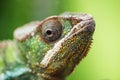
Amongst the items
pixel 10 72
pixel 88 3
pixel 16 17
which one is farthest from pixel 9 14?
pixel 10 72

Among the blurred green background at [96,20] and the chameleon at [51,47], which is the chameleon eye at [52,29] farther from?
the blurred green background at [96,20]

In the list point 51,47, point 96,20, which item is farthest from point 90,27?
point 96,20

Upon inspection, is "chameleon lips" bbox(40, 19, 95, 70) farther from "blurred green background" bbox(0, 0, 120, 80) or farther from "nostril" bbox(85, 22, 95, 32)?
"blurred green background" bbox(0, 0, 120, 80)

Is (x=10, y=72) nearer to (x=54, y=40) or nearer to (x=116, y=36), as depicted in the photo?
(x=54, y=40)

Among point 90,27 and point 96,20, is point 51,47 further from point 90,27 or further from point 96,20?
point 96,20

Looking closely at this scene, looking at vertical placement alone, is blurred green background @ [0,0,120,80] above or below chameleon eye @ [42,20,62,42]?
above

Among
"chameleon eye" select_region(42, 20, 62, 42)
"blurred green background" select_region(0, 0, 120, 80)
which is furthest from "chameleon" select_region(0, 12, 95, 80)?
"blurred green background" select_region(0, 0, 120, 80)

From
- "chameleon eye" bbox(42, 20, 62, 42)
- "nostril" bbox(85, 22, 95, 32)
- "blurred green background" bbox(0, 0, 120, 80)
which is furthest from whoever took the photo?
"blurred green background" bbox(0, 0, 120, 80)

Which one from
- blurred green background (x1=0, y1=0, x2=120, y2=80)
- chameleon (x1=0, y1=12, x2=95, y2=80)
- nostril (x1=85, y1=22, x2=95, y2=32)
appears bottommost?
nostril (x1=85, y1=22, x2=95, y2=32)

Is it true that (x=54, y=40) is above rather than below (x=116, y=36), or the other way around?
below
